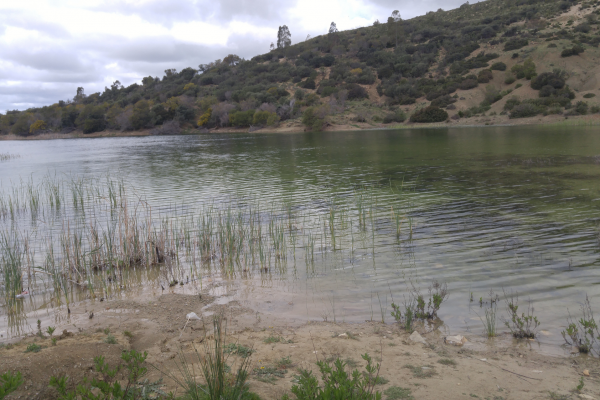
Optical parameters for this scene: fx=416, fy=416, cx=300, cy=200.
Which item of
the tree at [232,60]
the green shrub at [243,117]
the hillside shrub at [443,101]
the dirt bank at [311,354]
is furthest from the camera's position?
the tree at [232,60]

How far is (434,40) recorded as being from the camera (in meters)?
83.2

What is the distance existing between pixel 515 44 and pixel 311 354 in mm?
75080

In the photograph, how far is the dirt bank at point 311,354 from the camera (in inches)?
147

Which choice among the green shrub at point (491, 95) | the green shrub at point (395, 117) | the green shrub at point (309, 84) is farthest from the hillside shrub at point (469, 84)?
the green shrub at point (309, 84)

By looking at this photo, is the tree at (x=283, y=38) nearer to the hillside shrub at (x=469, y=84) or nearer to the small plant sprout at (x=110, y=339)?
the hillside shrub at (x=469, y=84)

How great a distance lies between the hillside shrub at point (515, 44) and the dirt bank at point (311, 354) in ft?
240

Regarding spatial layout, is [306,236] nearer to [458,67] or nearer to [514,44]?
[458,67]

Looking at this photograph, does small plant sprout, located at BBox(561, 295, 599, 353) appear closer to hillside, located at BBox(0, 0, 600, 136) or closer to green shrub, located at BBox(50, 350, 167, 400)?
green shrub, located at BBox(50, 350, 167, 400)

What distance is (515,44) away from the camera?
66000 mm

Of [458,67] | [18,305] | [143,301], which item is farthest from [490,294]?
[458,67]

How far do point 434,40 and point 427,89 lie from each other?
28.3 m

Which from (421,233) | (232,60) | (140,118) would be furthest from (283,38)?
(421,233)

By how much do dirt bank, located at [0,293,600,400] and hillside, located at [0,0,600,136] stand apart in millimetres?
49233

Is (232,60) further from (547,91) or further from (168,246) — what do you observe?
(168,246)
